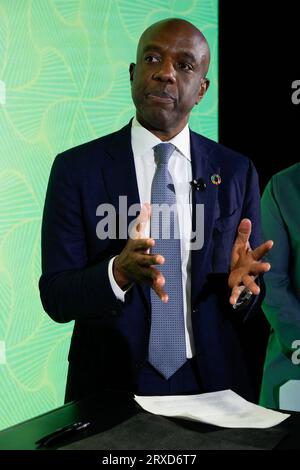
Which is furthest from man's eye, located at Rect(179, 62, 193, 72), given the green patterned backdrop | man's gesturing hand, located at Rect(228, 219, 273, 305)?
the green patterned backdrop

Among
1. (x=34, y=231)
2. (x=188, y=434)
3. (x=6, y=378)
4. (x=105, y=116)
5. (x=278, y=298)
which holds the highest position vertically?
(x=105, y=116)

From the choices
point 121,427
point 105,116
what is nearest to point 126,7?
point 105,116

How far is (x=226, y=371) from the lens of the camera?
1849mm

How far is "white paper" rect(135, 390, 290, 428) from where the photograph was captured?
1.13m

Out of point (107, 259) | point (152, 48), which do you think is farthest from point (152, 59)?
point (107, 259)

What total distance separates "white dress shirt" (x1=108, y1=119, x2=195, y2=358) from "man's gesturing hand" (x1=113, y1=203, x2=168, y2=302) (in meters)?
0.36

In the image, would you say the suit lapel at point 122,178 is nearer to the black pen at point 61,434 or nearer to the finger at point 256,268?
the finger at point 256,268

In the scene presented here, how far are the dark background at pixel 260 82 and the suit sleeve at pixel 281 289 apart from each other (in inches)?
23.1

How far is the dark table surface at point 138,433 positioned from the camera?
100cm

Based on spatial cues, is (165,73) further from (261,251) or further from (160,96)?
(261,251)

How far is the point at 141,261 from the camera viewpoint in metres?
1.37

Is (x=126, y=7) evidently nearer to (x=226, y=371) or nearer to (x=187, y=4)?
(x=187, y=4)

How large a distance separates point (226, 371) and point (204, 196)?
0.57 meters

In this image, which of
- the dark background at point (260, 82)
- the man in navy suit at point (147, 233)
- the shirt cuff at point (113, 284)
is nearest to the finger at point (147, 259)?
the shirt cuff at point (113, 284)
